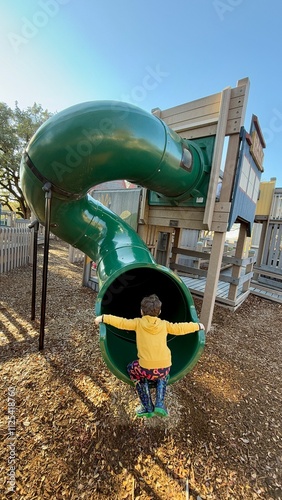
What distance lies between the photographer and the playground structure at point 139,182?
2.15 m

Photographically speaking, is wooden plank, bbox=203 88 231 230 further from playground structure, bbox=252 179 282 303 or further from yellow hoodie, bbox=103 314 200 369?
playground structure, bbox=252 179 282 303

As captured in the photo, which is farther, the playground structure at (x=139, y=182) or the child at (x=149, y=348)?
the playground structure at (x=139, y=182)

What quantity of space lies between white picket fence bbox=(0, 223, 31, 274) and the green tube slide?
184 inches

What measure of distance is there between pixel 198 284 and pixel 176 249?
1.70 meters

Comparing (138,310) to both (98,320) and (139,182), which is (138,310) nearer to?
(98,320)

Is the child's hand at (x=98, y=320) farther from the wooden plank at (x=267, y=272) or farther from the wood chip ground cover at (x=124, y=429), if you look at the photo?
the wooden plank at (x=267, y=272)

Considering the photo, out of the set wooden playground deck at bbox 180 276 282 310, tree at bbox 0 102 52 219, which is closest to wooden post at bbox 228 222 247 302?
wooden playground deck at bbox 180 276 282 310

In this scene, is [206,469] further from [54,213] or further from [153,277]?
[54,213]

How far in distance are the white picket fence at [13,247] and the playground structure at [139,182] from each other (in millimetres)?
4524

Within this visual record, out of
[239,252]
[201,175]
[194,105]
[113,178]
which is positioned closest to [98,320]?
[113,178]

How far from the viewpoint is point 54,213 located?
2.76 m

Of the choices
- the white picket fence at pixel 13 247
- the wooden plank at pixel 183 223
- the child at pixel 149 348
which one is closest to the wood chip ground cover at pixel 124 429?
the child at pixel 149 348

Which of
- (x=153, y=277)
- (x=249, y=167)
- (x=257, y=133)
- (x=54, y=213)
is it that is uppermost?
(x=257, y=133)

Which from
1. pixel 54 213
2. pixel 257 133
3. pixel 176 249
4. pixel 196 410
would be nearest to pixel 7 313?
Answer: pixel 54 213
